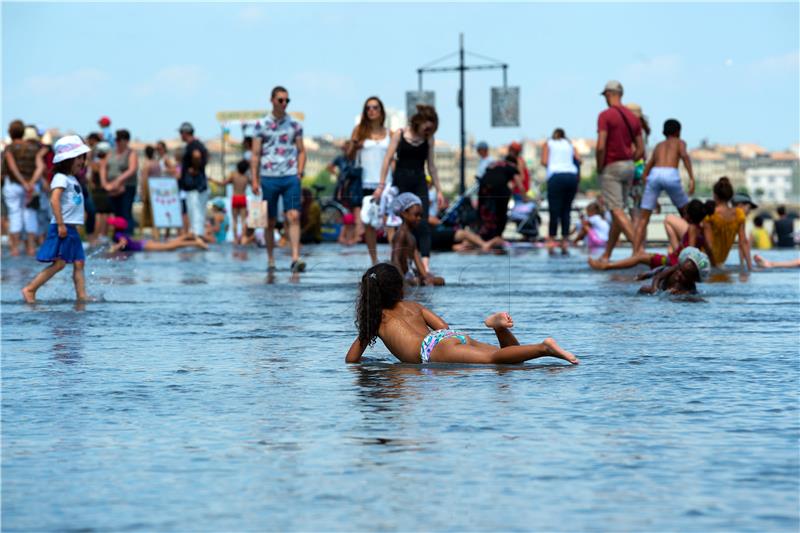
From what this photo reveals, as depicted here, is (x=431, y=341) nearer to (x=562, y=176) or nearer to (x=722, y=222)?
(x=722, y=222)

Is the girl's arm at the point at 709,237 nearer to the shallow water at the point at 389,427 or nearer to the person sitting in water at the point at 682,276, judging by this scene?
the person sitting in water at the point at 682,276

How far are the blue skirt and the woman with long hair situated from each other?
325cm

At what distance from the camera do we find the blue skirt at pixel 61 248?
13.0m

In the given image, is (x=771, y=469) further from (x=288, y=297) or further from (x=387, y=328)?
(x=288, y=297)

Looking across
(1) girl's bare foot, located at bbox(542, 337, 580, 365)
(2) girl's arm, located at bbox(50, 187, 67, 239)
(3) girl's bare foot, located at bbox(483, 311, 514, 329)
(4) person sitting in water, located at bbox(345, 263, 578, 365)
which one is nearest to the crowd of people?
(2) girl's arm, located at bbox(50, 187, 67, 239)

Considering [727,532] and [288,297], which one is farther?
[288,297]

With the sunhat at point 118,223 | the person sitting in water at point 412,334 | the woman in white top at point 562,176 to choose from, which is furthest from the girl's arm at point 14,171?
the person sitting in water at point 412,334

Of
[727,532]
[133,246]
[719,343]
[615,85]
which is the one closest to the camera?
[727,532]

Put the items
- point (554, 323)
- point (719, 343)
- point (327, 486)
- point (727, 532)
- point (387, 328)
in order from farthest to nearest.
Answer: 1. point (554, 323)
2. point (719, 343)
3. point (387, 328)
4. point (327, 486)
5. point (727, 532)

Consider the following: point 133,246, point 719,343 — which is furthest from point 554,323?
point 133,246

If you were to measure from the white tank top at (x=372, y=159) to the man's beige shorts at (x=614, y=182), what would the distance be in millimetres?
2533

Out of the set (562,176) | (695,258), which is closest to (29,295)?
(695,258)

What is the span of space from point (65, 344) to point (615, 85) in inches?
415

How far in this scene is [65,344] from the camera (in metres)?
9.33
